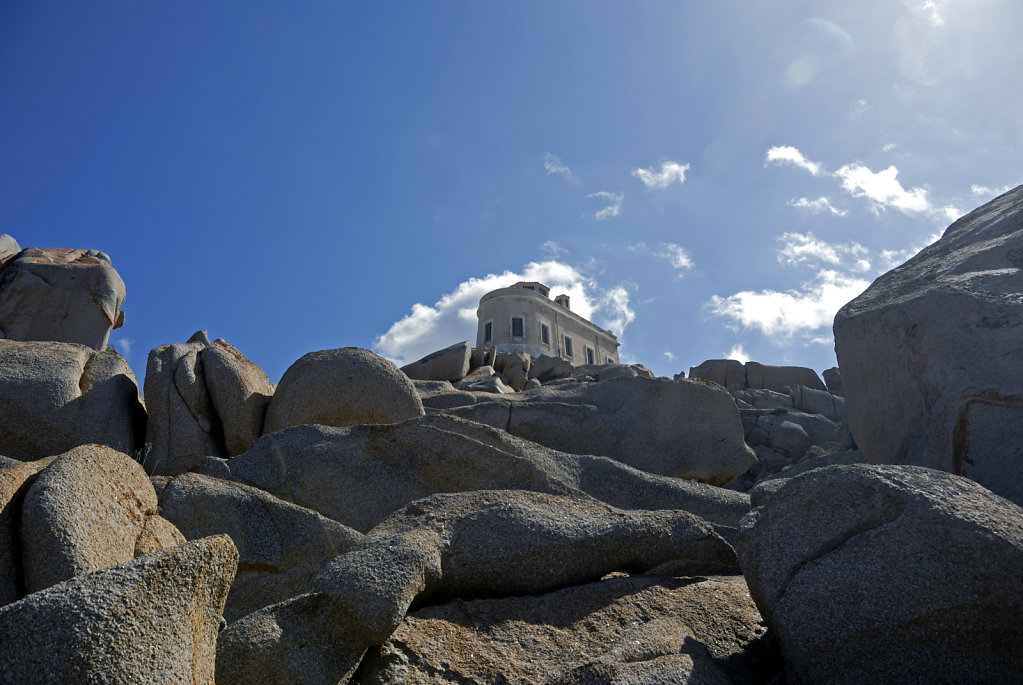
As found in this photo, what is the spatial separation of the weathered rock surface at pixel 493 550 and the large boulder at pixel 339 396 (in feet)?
12.5

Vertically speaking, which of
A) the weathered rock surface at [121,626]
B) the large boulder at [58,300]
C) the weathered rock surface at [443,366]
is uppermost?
the weathered rock surface at [443,366]

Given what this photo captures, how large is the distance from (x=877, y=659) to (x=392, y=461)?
3.54 m

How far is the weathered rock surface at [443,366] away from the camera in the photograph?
757 inches

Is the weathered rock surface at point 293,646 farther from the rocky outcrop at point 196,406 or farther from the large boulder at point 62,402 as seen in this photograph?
the large boulder at point 62,402

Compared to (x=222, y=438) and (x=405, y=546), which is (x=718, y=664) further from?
(x=222, y=438)

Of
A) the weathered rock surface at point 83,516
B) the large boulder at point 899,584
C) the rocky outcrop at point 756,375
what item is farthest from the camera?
the rocky outcrop at point 756,375

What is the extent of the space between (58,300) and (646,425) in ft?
22.2

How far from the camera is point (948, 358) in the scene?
5.05 metres

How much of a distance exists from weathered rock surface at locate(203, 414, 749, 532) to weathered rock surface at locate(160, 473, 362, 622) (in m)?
0.48

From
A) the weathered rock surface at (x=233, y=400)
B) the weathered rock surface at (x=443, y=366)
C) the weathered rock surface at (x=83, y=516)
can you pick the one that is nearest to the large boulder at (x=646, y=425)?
the weathered rock surface at (x=233, y=400)

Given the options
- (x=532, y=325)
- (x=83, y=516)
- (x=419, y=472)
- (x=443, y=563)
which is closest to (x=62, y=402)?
(x=419, y=472)

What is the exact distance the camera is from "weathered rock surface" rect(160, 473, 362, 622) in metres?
4.72

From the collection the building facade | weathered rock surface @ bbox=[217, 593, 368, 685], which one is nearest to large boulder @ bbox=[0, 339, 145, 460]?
weathered rock surface @ bbox=[217, 593, 368, 685]

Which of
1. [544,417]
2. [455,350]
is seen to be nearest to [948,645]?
[544,417]
